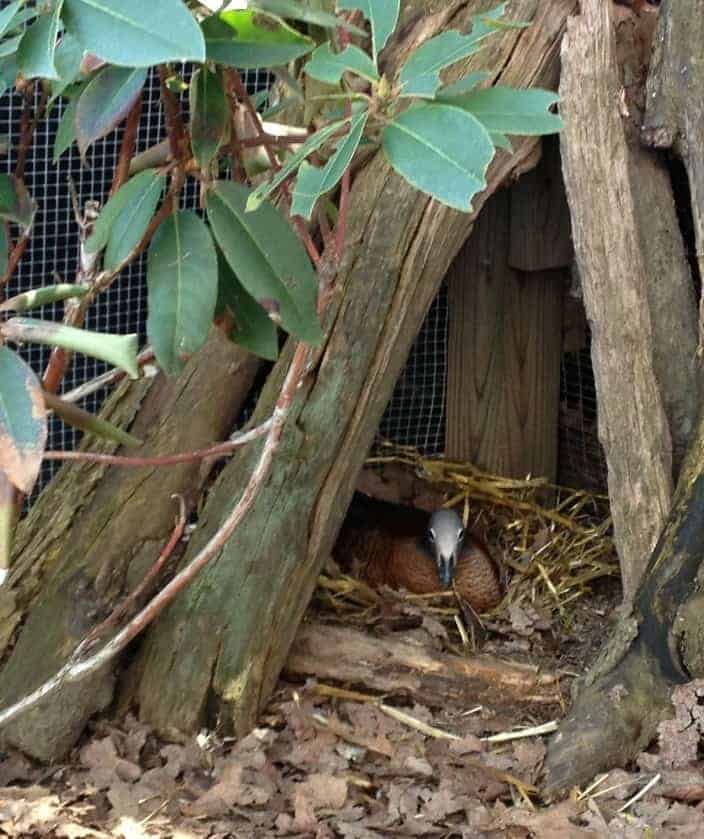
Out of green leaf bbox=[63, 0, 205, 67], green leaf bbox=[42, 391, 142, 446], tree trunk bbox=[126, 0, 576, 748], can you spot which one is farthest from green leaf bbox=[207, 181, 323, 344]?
tree trunk bbox=[126, 0, 576, 748]

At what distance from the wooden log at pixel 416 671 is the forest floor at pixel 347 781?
5 centimetres

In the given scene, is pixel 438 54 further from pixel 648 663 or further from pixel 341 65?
pixel 648 663

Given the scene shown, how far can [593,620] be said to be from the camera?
3689 mm

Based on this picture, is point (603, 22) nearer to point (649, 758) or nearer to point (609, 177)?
point (609, 177)

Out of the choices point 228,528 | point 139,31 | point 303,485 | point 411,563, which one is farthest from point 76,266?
point 139,31

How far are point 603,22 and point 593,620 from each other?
169 centimetres

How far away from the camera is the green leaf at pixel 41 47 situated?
55.8 inches

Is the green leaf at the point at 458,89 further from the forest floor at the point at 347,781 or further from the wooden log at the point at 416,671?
the wooden log at the point at 416,671

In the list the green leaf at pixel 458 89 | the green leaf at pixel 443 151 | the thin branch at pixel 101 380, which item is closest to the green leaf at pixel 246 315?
the thin branch at pixel 101 380

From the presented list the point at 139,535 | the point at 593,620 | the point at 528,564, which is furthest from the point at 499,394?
the point at 139,535

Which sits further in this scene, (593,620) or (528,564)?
(528,564)

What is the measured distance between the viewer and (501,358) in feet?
14.5

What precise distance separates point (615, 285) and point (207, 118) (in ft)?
4.37

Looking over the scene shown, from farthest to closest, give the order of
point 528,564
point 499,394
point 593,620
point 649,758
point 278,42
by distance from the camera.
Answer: point 499,394, point 528,564, point 593,620, point 649,758, point 278,42
